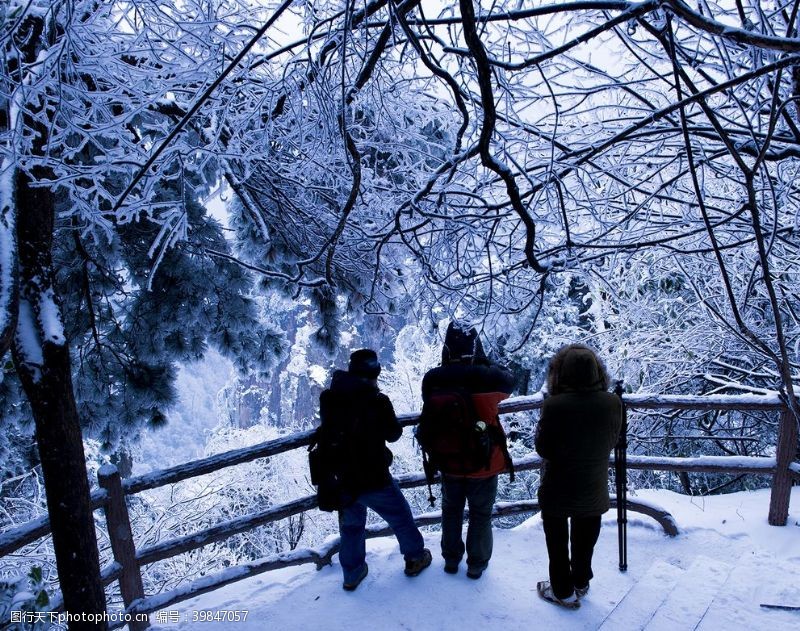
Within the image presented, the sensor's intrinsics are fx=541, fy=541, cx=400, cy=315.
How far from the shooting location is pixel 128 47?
1919 mm

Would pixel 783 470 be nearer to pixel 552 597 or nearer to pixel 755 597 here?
pixel 755 597

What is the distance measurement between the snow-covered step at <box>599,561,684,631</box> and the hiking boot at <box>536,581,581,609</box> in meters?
0.32

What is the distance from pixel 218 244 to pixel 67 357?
270 cm

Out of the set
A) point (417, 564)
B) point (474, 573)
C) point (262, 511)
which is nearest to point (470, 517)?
point (474, 573)

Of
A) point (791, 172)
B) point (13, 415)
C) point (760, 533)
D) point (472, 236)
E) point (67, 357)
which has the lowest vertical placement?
point (760, 533)

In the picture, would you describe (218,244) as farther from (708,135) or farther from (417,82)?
(708,135)

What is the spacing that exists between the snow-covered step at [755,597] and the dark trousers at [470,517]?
1.22 meters

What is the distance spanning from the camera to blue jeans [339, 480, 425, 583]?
128 inches

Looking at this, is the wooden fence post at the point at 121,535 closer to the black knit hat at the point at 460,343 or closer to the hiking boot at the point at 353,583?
the hiking boot at the point at 353,583

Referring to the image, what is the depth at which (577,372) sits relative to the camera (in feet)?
9.32

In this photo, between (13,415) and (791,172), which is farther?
(13,415)

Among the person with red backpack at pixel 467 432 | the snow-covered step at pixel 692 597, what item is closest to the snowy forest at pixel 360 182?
the person with red backpack at pixel 467 432

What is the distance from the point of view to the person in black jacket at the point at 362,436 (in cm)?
315

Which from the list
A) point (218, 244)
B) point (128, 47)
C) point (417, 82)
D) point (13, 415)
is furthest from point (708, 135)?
point (13, 415)
